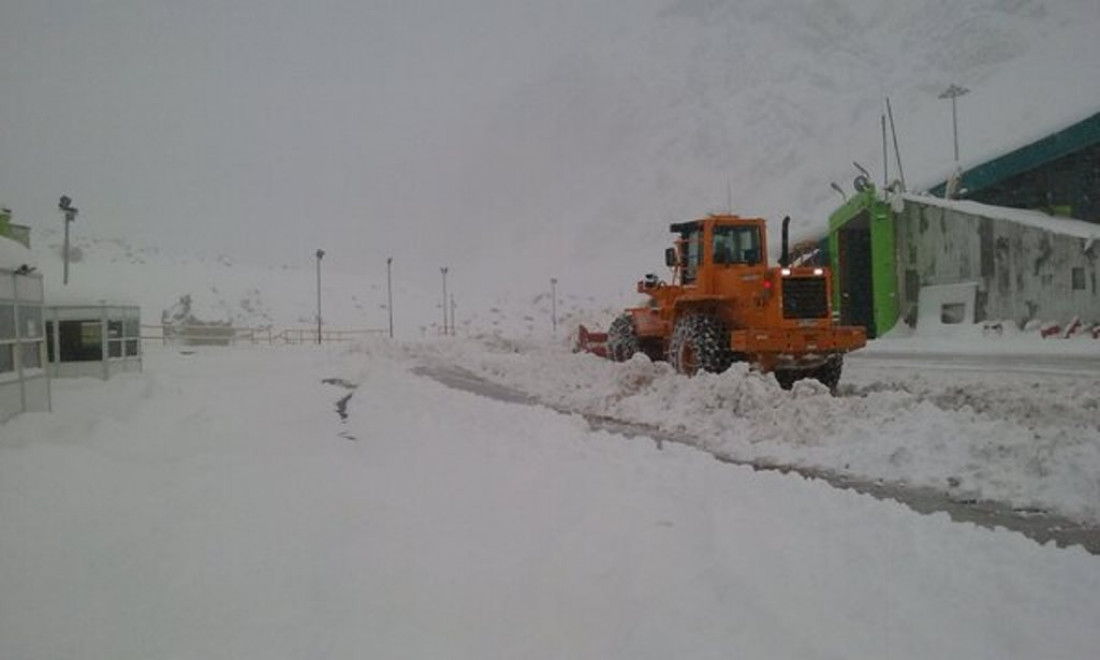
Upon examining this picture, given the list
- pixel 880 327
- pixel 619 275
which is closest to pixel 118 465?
pixel 880 327

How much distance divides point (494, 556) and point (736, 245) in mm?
9980

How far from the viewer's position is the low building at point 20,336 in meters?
8.41

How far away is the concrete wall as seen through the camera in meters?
19.6

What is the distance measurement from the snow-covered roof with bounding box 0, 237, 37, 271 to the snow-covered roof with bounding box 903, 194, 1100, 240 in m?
22.1

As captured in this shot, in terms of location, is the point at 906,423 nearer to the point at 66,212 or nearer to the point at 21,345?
the point at 21,345

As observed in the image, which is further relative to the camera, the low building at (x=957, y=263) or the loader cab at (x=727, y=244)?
the low building at (x=957, y=263)

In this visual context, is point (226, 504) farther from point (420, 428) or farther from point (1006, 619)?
point (1006, 619)

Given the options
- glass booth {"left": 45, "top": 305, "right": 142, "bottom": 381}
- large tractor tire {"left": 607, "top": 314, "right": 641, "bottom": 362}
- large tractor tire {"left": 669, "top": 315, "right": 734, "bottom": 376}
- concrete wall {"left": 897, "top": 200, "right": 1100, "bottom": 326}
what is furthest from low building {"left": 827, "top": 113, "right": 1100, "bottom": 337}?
glass booth {"left": 45, "top": 305, "right": 142, "bottom": 381}

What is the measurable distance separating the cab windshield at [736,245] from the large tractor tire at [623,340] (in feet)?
12.1

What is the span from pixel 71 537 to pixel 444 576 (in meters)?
2.25

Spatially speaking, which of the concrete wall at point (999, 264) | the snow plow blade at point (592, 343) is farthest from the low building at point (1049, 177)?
the snow plow blade at point (592, 343)

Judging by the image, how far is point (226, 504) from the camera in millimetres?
5289

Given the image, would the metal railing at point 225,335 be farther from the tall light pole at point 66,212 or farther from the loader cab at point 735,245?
the loader cab at point 735,245

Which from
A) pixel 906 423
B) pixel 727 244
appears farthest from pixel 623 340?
pixel 906 423
